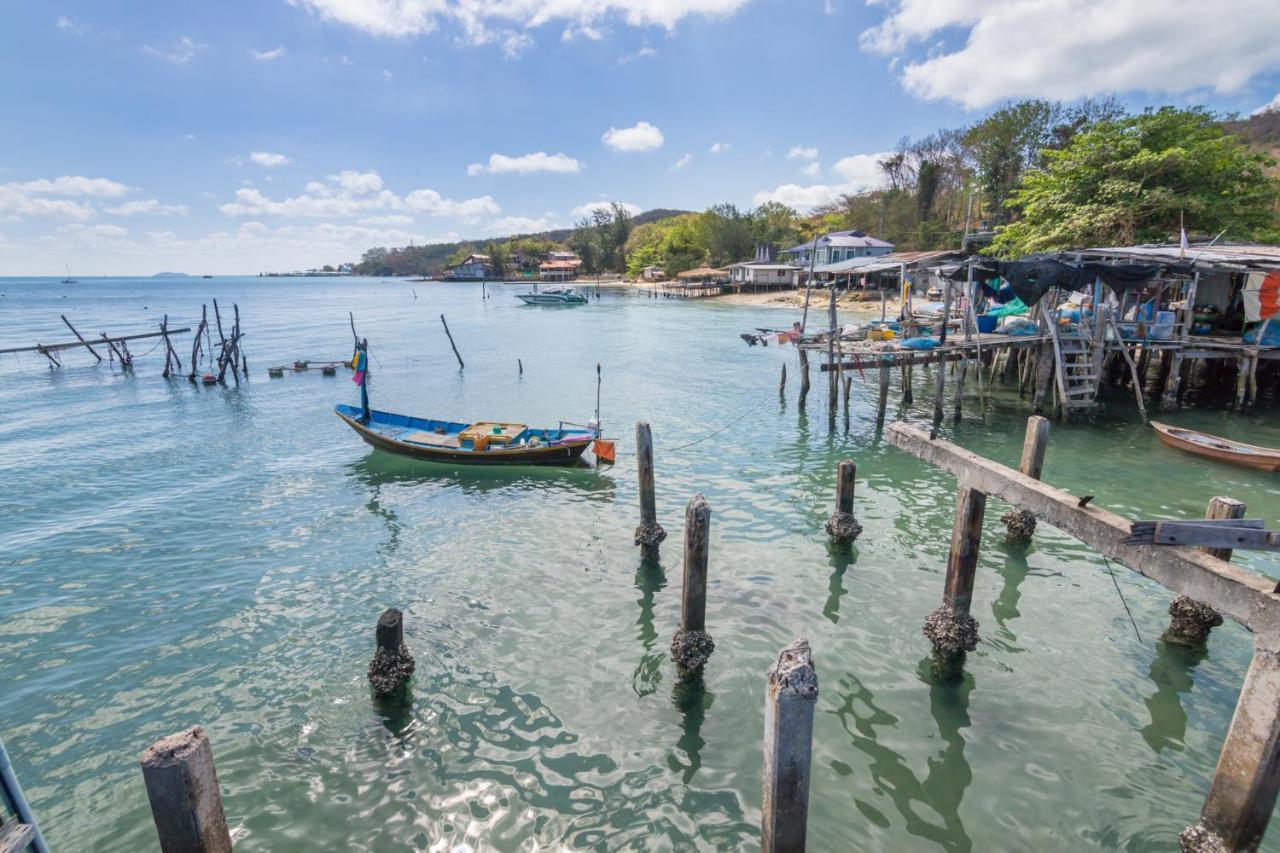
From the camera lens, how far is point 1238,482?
568 inches

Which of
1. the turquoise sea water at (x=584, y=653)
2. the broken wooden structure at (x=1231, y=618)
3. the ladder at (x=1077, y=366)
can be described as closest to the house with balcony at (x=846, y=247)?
the ladder at (x=1077, y=366)

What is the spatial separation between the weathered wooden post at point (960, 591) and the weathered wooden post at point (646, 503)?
5.04 meters

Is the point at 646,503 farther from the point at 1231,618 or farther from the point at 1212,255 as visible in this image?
the point at 1212,255

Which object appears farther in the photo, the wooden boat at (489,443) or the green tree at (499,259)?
the green tree at (499,259)

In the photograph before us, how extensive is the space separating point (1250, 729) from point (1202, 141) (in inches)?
1268

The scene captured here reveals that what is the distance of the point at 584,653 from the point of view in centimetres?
914

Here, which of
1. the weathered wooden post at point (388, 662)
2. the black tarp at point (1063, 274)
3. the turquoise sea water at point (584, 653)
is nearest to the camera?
the turquoise sea water at point (584, 653)

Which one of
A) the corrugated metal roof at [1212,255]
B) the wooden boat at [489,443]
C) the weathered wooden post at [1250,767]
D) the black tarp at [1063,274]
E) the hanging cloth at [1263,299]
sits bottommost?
the wooden boat at [489,443]

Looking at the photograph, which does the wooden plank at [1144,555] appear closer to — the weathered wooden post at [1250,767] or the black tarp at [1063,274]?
the weathered wooden post at [1250,767]

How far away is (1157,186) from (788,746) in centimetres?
3176

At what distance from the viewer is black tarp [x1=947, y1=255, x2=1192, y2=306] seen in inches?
685

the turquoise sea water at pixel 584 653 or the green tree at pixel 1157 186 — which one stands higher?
the green tree at pixel 1157 186

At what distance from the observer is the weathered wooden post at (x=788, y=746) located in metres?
4.30

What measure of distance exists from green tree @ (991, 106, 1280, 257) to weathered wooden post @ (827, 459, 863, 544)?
2247 cm
